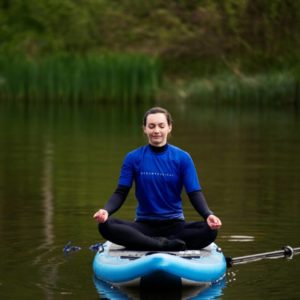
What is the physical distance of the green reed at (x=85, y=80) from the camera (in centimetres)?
4100

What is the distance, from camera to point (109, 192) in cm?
1641

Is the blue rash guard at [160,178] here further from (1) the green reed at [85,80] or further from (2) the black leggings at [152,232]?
(1) the green reed at [85,80]

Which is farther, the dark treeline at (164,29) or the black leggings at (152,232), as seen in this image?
the dark treeline at (164,29)

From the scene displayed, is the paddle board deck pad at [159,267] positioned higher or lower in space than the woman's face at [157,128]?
lower

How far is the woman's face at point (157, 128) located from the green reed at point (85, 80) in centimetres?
3092

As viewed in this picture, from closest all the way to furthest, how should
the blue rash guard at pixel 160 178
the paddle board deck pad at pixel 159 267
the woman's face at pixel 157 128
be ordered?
the paddle board deck pad at pixel 159 267
the woman's face at pixel 157 128
the blue rash guard at pixel 160 178

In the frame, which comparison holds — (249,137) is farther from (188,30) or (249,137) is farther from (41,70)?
(188,30)

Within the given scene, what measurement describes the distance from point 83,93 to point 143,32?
10.5 m

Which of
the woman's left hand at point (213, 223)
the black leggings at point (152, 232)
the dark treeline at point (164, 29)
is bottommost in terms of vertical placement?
the black leggings at point (152, 232)

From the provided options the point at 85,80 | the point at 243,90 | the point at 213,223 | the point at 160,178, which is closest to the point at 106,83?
the point at 85,80

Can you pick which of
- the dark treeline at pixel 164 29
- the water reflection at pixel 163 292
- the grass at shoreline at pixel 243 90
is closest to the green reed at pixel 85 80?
the grass at shoreline at pixel 243 90

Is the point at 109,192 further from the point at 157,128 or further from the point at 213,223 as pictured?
the point at 213,223

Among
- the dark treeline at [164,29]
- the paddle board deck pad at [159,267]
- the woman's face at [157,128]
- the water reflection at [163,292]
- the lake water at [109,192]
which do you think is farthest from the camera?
the dark treeline at [164,29]

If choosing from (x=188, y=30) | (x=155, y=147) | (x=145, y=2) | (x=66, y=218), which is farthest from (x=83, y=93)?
(x=155, y=147)
